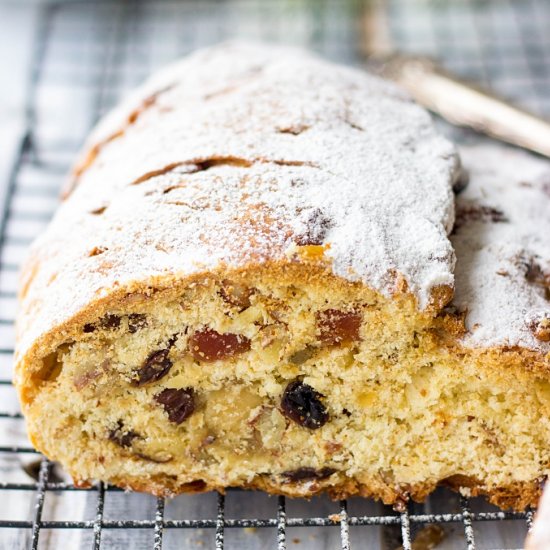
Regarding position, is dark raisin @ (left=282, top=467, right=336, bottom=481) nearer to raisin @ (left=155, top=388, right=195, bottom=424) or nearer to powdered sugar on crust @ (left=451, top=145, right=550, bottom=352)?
raisin @ (left=155, top=388, right=195, bottom=424)

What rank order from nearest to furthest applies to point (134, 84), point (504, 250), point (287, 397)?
point (287, 397) → point (504, 250) → point (134, 84)

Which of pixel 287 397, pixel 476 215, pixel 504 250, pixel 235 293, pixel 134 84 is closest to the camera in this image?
pixel 235 293

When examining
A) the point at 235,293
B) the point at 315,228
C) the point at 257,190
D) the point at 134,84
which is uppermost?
the point at 134,84

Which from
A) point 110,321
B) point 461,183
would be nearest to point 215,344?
point 110,321

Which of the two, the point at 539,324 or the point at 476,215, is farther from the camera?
the point at 476,215

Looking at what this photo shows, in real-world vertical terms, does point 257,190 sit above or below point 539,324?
above

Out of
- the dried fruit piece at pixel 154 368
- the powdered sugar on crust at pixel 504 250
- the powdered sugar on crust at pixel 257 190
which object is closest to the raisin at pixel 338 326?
the powdered sugar on crust at pixel 257 190

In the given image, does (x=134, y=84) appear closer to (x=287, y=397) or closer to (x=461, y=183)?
(x=461, y=183)

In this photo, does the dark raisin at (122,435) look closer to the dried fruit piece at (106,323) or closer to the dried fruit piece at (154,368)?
the dried fruit piece at (154,368)
